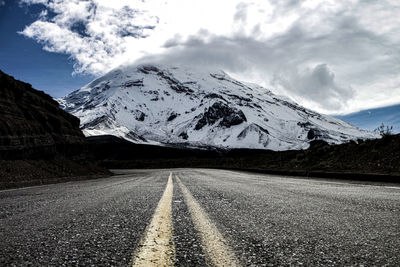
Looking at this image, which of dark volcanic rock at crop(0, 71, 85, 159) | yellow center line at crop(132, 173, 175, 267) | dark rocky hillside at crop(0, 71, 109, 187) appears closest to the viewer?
yellow center line at crop(132, 173, 175, 267)

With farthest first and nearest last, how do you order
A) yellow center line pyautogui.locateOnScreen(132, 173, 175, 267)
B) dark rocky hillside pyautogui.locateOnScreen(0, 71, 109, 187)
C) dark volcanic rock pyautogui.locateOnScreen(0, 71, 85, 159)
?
dark volcanic rock pyautogui.locateOnScreen(0, 71, 85, 159), dark rocky hillside pyautogui.locateOnScreen(0, 71, 109, 187), yellow center line pyautogui.locateOnScreen(132, 173, 175, 267)

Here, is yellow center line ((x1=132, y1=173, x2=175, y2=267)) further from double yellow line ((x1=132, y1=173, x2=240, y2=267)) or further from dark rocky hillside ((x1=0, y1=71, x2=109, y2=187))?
dark rocky hillside ((x1=0, y1=71, x2=109, y2=187))

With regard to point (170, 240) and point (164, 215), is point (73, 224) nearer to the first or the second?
point (164, 215)

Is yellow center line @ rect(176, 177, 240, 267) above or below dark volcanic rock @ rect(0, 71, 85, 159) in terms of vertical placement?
below

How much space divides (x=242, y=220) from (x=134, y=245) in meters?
1.27

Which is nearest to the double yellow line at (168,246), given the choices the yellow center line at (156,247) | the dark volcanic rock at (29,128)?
the yellow center line at (156,247)

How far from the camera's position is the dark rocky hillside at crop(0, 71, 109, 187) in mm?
16672

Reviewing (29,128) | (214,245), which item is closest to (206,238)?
(214,245)

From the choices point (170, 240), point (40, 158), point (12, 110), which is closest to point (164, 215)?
point (170, 240)

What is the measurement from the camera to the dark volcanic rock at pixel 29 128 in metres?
18.4

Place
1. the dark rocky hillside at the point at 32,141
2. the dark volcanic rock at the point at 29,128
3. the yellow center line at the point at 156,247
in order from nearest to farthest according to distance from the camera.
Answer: the yellow center line at the point at 156,247 → the dark rocky hillside at the point at 32,141 → the dark volcanic rock at the point at 29,128

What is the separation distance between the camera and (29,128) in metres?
21.0

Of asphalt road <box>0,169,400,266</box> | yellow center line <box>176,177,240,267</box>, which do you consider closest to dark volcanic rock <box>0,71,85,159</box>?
asphalt road <box>0,169,400,266</box>

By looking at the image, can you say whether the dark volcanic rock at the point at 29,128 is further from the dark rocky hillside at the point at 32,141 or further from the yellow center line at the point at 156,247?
the yellow center line at the point at 156,247
